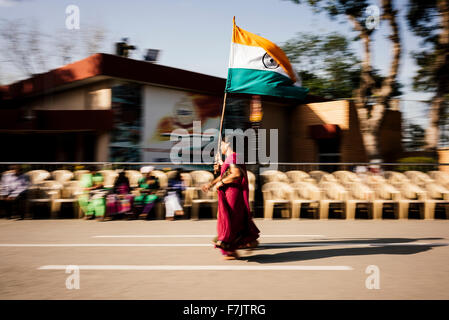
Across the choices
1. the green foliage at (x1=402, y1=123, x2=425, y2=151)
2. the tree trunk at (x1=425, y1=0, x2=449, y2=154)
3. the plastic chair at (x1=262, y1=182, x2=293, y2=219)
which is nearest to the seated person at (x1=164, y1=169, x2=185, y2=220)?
the plastic chair at (x1=262, y1=182, x2=293, y2=219)

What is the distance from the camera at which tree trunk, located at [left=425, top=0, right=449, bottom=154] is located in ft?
54.5

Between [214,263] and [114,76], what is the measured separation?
37.3 feet

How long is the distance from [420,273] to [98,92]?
47.1 feet

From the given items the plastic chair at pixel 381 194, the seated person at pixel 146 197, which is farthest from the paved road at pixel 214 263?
the plastic chair at pixel 381 194

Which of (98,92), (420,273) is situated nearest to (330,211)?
(420,273)

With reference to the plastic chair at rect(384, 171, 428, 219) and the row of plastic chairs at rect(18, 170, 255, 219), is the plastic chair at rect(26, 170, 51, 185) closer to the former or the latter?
the row of plastic chairs at rect(18, 170, 255, 219)

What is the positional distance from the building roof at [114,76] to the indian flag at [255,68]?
9.17m

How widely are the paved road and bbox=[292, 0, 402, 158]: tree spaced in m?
7.56

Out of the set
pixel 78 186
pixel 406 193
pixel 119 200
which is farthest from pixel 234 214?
pixel 406 193

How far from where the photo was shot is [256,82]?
6844 mm

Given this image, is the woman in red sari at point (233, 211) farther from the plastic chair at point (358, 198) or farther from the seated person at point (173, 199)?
the plastic chair at point (358, 198)

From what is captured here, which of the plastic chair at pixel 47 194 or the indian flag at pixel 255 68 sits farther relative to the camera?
the plastic chair at pixel 47 194

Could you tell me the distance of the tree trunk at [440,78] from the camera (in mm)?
16625
